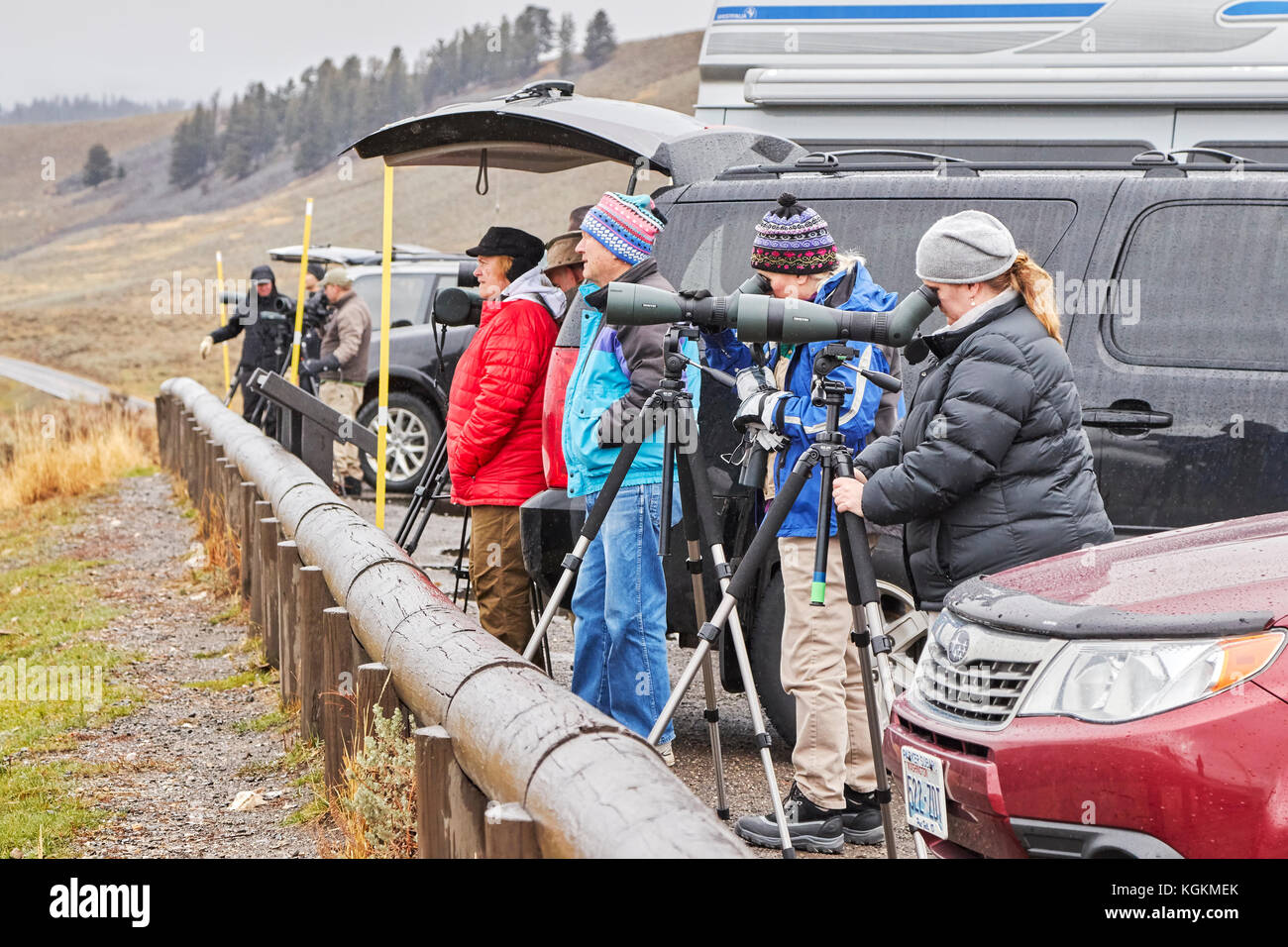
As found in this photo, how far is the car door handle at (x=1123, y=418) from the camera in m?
5.75

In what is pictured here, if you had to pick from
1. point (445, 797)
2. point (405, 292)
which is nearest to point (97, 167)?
point (405, 292)

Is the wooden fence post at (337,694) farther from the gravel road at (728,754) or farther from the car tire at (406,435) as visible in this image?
the car tire at (406,435)

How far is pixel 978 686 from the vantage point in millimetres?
3977

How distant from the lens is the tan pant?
520 cm

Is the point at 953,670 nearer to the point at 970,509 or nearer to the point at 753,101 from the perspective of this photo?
the point at 970,509

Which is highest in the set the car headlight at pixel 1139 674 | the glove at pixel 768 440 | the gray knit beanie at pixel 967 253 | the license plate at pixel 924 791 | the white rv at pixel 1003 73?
the white rv at pixel 1003 73

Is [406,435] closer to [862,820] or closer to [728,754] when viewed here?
[728,754]

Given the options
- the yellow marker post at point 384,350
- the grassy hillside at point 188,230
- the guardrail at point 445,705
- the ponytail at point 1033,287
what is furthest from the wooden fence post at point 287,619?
the grassy hillside at point 188,230

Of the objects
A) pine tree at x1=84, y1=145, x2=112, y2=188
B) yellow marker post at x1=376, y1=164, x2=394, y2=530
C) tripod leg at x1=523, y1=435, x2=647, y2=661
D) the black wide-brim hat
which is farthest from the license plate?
pine tree at x1=84, y1=145, x2=112, y2=188

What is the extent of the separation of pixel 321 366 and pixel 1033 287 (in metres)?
9.75

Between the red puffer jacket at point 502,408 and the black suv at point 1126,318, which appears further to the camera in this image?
the red puffer jacket at point 502,408

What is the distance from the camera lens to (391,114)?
150375 millimetres

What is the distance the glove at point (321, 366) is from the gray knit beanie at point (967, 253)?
9577mm
